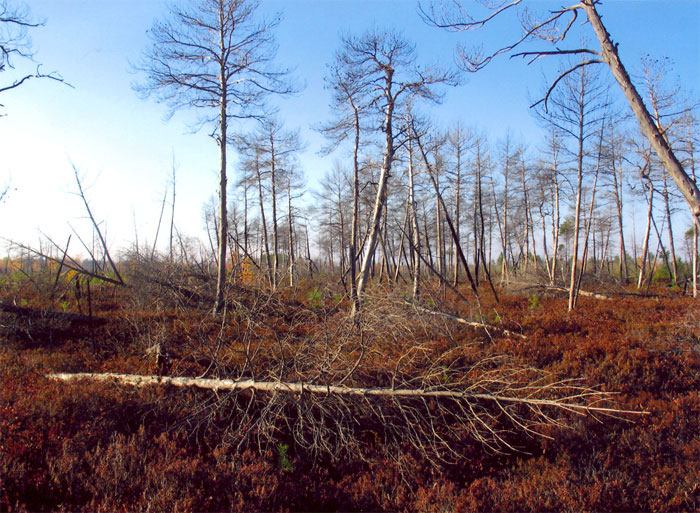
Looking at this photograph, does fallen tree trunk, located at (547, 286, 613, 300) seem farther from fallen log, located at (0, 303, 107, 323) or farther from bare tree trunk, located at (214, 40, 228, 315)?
fallen log, located at (0, 303, 107, 323)

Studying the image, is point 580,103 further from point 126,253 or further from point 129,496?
point 126,253

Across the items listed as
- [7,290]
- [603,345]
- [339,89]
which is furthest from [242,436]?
[7,290]

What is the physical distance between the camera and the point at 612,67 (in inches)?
157

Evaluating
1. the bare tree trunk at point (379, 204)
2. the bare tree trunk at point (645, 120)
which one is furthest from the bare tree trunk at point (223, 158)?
the bare tree trunk at point (645, 120)

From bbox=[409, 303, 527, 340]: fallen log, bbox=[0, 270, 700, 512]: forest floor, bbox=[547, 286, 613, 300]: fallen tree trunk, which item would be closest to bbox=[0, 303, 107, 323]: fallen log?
bbox=[0, 270, 700, 512]: forest floor

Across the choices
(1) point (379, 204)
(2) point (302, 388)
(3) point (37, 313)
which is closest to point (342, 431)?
(2) point (302, 388)

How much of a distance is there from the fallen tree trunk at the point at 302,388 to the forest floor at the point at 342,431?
0.12 metres

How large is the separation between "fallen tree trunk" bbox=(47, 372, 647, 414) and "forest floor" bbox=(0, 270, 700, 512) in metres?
0.12

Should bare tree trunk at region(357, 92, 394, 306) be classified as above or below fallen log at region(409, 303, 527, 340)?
above

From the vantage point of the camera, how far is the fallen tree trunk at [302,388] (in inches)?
211

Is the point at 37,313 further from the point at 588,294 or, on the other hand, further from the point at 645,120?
the point at 588,294

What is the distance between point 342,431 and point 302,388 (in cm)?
90

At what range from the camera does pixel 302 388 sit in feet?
18.3

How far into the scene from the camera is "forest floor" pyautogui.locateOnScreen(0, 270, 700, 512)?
407cm
